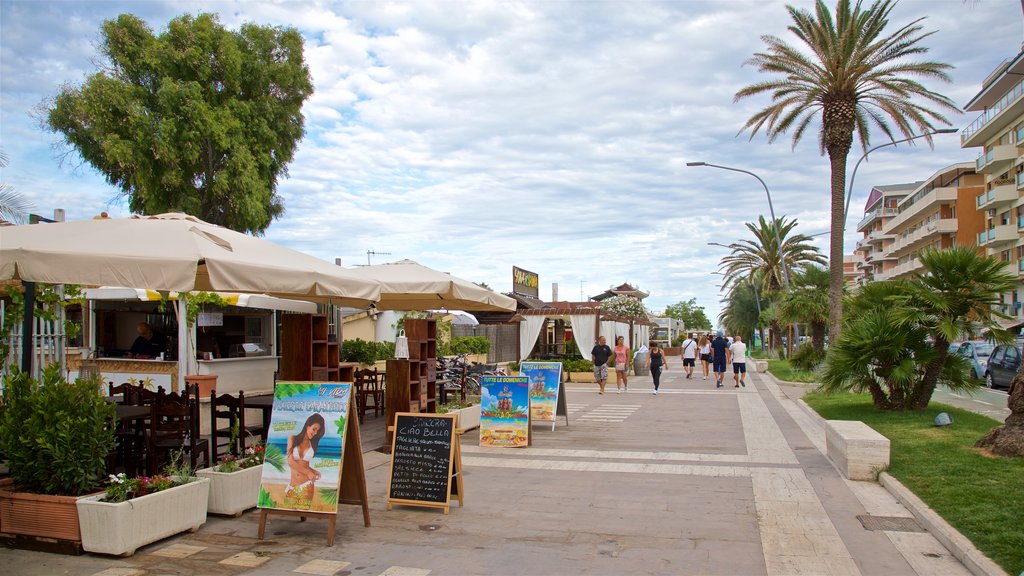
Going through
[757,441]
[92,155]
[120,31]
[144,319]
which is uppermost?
[120,31]

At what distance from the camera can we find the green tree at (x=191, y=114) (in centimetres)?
2098

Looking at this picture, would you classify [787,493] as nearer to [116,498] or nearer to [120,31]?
[116,498]

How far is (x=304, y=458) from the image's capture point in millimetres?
6348

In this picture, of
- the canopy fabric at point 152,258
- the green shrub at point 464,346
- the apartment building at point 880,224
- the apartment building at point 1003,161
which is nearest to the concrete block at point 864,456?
the canopy fabric at point 152,258

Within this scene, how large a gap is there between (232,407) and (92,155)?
17.8 m

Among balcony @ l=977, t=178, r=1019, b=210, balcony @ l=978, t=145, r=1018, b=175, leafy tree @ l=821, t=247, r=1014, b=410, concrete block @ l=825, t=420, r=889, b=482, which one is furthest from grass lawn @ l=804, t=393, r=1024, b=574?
balcony @ l=978, t=145, r=1018, b=175

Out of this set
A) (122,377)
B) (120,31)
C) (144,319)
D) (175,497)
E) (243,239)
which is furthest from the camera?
(120,31)

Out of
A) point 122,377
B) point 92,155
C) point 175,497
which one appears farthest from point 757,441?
point 92,155

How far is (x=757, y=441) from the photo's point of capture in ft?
39.7

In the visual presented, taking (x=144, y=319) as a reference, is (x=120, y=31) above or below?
above

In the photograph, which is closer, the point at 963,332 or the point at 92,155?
the point at 963,332

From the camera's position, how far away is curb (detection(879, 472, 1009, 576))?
5.32 metres

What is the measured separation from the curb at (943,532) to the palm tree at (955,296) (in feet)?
16.0

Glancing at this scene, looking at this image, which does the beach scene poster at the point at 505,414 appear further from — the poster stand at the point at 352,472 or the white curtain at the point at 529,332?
the white curtain at the point at 529,332
